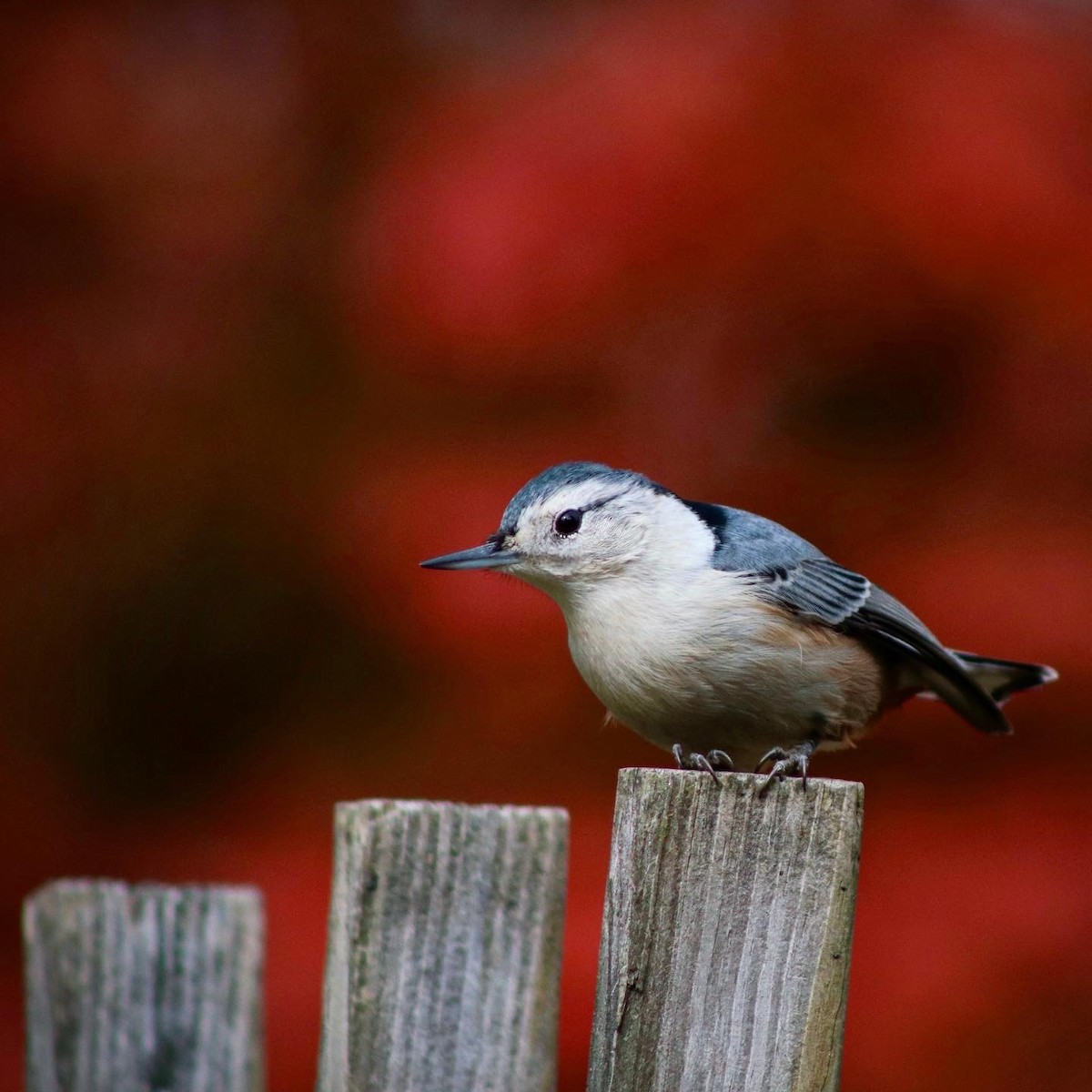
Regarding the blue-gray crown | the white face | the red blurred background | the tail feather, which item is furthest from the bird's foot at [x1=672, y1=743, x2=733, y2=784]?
the red blurred background

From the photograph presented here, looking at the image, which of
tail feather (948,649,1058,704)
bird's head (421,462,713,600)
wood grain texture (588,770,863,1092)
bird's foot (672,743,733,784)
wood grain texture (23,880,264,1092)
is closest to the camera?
wood grain texture (588,770,863,1092)

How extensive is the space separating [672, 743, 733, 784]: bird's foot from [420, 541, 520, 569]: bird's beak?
0.43m

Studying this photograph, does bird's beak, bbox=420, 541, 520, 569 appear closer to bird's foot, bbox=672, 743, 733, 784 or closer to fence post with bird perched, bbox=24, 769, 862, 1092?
bird's foot, bbox=672, 743, 733, 784

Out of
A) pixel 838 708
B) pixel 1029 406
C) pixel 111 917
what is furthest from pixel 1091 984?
pixel 111 917

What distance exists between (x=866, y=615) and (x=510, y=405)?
966 mm

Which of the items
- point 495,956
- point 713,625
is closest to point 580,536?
point 713,625

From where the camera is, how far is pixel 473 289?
2.76 meters

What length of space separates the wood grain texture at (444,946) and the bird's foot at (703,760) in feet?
0.80

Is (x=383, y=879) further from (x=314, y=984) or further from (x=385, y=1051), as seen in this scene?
(x=314, y=984)

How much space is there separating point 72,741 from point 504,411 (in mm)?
1175

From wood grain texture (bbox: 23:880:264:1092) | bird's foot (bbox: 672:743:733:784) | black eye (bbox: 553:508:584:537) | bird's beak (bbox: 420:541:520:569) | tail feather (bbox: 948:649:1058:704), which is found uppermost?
black eye (bbox: 553:508:584:537)

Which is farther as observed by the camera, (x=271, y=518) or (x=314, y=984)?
(x=271, y=518)

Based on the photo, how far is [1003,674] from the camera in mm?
2457

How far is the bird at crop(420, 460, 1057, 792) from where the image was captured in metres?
1.95
